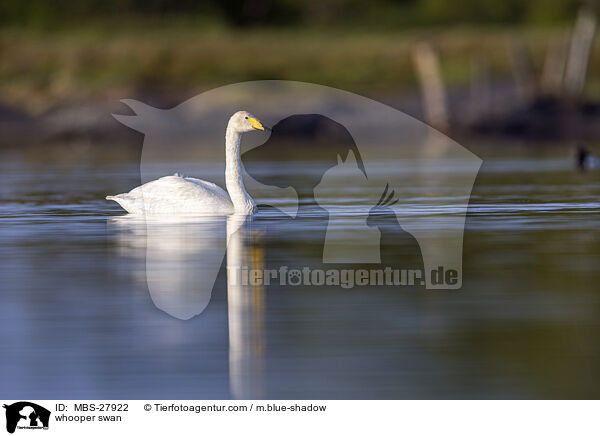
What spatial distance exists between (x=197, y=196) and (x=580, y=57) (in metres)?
30.3

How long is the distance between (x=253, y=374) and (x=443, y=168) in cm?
1568

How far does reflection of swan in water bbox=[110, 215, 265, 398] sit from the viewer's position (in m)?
7.62

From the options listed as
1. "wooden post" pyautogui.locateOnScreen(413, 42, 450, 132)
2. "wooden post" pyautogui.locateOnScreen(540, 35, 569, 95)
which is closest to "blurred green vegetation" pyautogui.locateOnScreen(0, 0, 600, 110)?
"wooden post" pyautogui.locateOnScreen(540, 35, 569, 95)

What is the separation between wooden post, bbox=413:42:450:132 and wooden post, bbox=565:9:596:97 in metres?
3.79

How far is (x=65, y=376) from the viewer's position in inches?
283

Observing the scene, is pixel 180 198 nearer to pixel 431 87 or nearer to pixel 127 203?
pixel 127 203

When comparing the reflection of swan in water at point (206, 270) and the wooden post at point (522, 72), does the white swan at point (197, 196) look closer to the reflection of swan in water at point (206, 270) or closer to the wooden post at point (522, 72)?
the reflection of swan in water at point (206, 270)

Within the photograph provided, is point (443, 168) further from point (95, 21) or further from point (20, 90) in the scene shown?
→ point (95, 21)

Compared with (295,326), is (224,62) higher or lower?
higher

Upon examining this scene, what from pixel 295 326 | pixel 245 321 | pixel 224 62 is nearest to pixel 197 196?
pixel 245 321

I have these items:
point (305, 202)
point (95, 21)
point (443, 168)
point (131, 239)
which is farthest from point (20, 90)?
point (131, 239)

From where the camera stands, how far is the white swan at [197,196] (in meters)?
14.2
